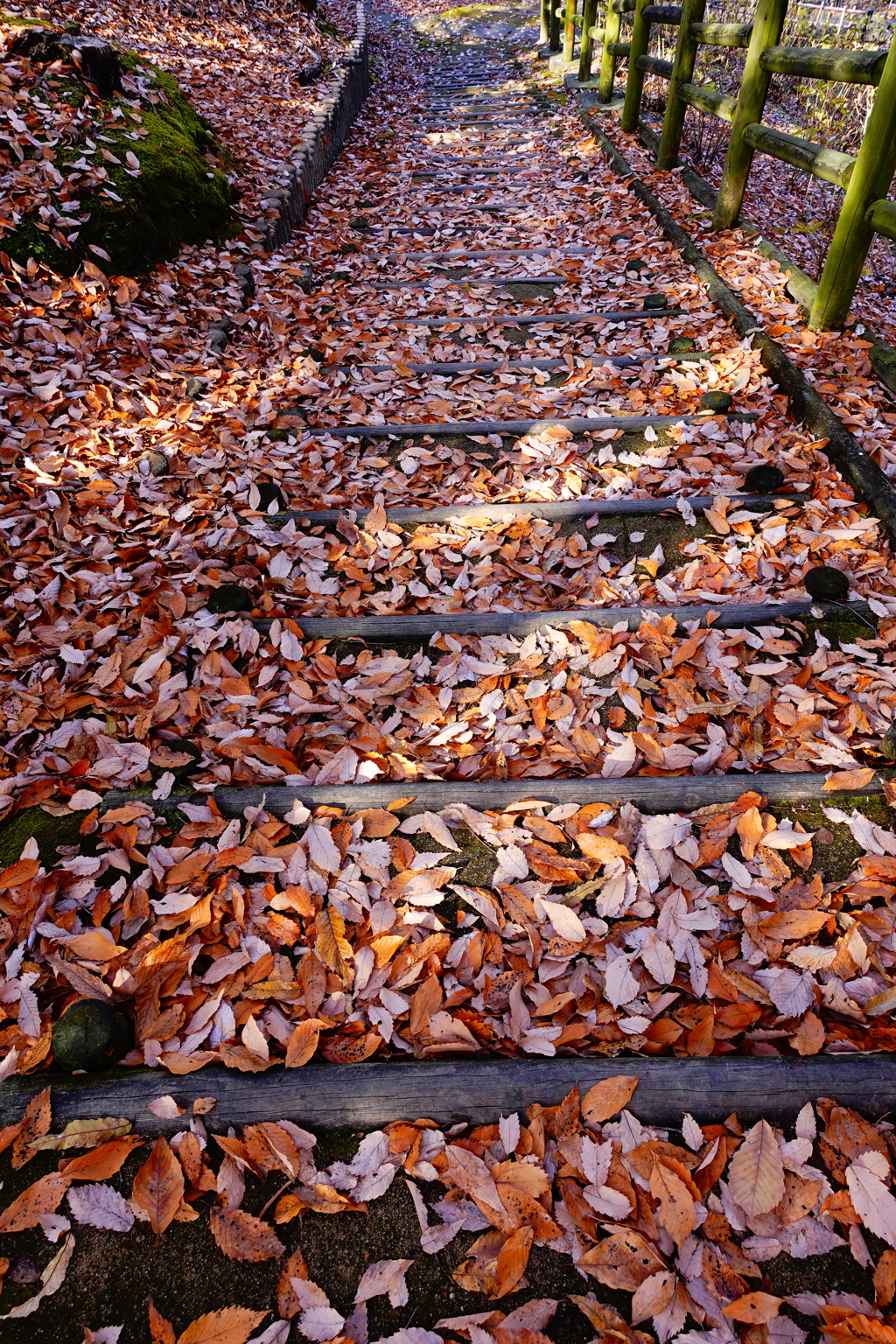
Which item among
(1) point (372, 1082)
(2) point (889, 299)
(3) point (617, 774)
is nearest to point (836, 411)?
(3) point (617, 774)

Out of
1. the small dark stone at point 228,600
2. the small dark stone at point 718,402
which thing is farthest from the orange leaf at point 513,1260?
the small dark stone at point 718,402

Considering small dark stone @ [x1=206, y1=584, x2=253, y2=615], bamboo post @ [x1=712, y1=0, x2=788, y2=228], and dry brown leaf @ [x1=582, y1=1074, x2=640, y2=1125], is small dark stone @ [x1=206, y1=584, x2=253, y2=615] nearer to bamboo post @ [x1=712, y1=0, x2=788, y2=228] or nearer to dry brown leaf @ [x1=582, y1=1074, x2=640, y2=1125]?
dry brown leaf @ [x1=582, y1=1074, x2=640, y2=1125]

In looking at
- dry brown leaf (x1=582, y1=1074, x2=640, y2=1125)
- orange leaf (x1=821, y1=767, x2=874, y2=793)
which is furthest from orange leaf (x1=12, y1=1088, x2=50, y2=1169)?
orange leaf (x1=821, y1=767, x2=874, y2=793)

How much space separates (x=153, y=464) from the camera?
10.8ft

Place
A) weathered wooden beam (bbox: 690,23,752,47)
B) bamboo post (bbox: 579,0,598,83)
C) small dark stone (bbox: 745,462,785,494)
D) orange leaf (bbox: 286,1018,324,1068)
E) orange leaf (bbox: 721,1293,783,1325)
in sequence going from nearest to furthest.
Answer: orange leaf (bbox: 721,1293,783,1325), orange leaf (bbox: 286,1018,324,1068), small dark stone (bbox: 745,462,785,494), weathered wooden beam (bbox: 690,23,752,47), bamboo post (bbox: 579,0,598,83)

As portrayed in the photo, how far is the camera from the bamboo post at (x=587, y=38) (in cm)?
963

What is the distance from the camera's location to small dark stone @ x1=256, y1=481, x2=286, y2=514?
322 cm

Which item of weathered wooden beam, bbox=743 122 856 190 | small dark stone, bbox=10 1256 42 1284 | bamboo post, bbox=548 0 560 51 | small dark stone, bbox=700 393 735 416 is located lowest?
small dark stone, bbox=10 1256 42 1284

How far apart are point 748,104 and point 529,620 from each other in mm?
4279

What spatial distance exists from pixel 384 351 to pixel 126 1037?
408cm

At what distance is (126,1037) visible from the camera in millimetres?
1610

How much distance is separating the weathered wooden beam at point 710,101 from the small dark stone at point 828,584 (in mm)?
4021

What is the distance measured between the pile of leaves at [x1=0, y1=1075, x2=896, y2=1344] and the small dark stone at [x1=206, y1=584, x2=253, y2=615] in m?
1.64

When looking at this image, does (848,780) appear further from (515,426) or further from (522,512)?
(515,426)
